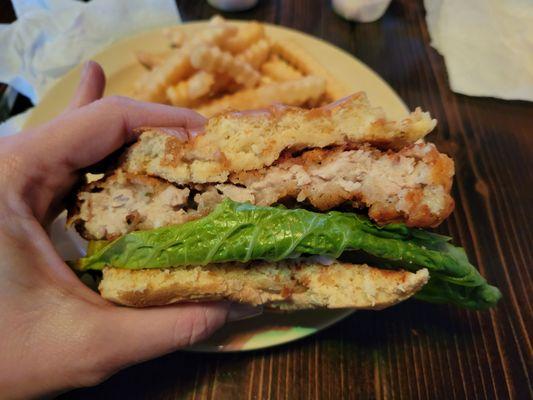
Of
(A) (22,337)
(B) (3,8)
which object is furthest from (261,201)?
(B) (3,8)

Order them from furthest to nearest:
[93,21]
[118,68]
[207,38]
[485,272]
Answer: [93,21], [118,68], [207,38], [485,272]

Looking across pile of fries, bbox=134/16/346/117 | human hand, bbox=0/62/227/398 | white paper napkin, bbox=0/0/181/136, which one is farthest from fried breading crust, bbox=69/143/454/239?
white paper napkin, bbox=0/0/181/136

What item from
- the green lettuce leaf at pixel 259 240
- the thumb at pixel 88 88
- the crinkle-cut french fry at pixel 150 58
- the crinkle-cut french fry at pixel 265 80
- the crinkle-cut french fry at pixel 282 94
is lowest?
the crinkle-cut french fry at pixel 265 80

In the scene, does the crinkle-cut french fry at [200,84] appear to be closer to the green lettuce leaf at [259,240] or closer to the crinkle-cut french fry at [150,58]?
the crinkle-cut french fry at [150,58]

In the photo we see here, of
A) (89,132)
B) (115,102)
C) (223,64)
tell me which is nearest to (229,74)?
(223,64)

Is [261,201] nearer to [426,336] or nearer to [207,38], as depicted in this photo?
[426,336]

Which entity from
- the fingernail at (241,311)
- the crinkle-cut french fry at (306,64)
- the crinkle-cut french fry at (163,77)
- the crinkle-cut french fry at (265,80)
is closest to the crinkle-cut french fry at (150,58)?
the crinkle-cut french fry at (163,77)

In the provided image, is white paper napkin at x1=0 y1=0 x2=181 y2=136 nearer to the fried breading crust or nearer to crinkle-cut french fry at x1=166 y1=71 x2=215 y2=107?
crinkle-cut french fry at x1=166 y1=71 x2=215 y2=107
